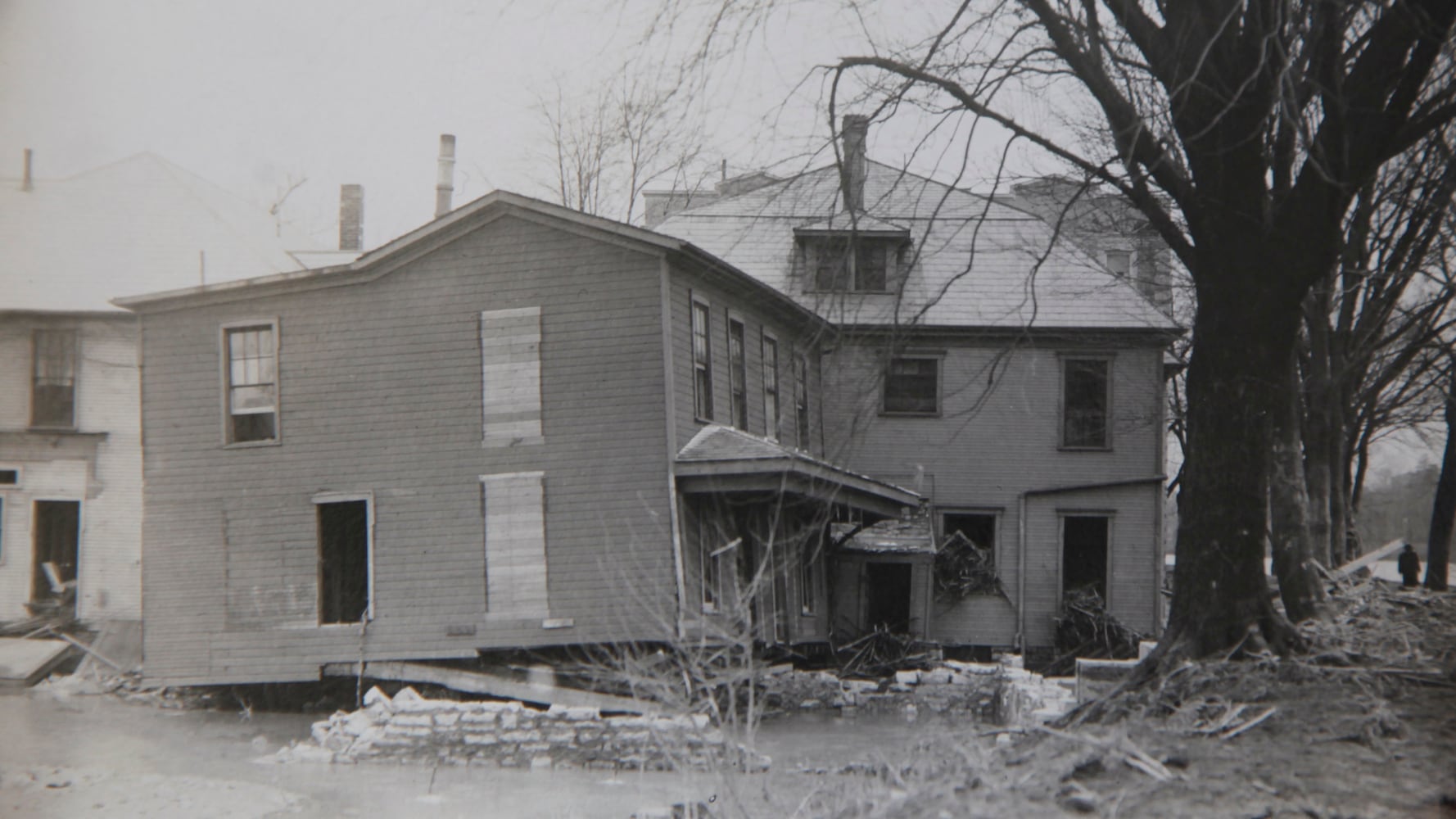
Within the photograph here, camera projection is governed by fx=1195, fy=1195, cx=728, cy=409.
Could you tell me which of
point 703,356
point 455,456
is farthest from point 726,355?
point 455,456

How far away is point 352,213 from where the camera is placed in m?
29.1

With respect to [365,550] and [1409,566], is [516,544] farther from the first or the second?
[1409,566]

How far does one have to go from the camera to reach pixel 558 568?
53.5 ft

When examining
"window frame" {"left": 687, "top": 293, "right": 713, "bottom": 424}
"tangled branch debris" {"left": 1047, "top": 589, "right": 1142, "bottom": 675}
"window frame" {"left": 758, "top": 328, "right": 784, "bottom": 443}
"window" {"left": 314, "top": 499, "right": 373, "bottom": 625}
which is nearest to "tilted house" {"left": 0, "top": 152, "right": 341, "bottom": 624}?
→ "window" {"left": 314, "top": 499, "right": 373, "bottom": 625}

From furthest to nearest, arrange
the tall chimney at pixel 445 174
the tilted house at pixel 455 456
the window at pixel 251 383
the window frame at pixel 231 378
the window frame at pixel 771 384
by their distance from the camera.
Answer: the tall chimney at pixel 445 174 → the window frame at pixel 771 384 → the window at pixel 251 383 → the window frame at pixel 231 378 → the tilted house at pixel 455 456

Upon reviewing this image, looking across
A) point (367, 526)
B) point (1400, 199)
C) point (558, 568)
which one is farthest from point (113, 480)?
point (1400, 199)

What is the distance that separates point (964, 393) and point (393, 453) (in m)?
12.9

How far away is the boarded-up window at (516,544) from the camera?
53.9 ft

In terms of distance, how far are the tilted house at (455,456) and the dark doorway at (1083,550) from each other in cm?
818

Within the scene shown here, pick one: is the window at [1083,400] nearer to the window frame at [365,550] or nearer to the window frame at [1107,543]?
the window frame at [1107,543]

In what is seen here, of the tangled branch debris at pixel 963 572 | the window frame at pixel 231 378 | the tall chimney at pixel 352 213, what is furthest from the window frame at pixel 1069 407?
the tall chimney at pixel 352 213

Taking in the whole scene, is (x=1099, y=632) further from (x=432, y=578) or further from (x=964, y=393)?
(x=432, y=578)

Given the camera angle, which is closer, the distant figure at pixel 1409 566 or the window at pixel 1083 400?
the distant figure at pixel 1409 566

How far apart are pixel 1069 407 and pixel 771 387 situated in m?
7.58
